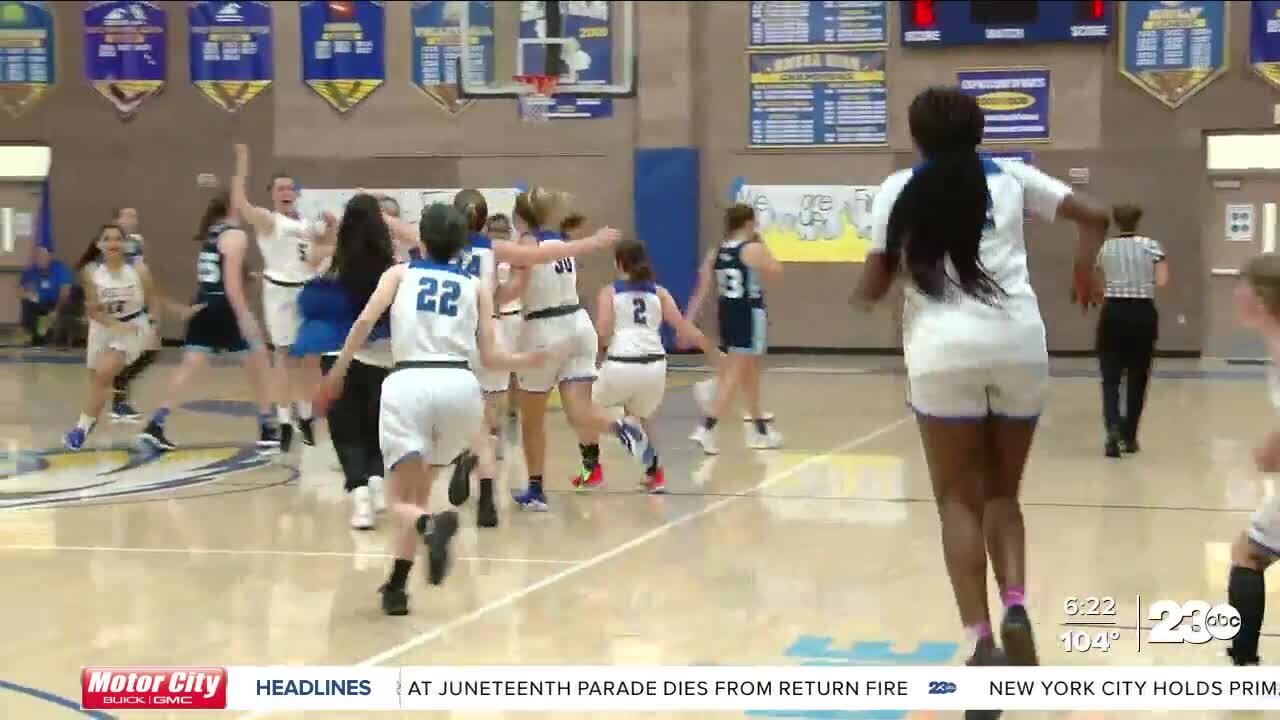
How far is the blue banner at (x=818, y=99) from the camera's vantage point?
22094 mm

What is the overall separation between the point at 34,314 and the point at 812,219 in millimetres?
10882

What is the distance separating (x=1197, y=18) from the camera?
21141mm

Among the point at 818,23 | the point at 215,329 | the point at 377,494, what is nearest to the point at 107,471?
the point at 215,329

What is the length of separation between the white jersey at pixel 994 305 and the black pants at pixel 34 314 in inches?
791

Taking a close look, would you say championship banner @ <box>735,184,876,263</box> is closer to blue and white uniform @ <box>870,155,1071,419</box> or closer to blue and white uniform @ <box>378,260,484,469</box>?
blue and white uniform @ <box>378,260,484,469</box>

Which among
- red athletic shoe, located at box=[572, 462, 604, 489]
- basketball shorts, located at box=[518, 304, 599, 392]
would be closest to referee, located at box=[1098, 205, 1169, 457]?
red athletic shoe, located at box=[572, 462, 604, 489]

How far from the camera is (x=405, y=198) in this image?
915 inches

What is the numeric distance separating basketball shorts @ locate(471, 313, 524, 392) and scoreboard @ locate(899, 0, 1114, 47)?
12451 millimetres

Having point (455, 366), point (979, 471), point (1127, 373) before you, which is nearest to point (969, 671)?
point (979, 471)

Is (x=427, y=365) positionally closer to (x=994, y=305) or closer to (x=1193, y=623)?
(x=994, y=305)

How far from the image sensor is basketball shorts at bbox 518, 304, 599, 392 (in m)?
9.65

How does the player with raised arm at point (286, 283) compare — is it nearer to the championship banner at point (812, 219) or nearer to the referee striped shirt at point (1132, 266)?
the referee striped shirt at point (1132, 266)

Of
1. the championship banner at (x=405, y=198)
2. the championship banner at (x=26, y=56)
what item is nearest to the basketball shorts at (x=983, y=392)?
the championship banner at (x=405, y=198)

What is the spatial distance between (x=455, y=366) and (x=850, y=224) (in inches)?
617
